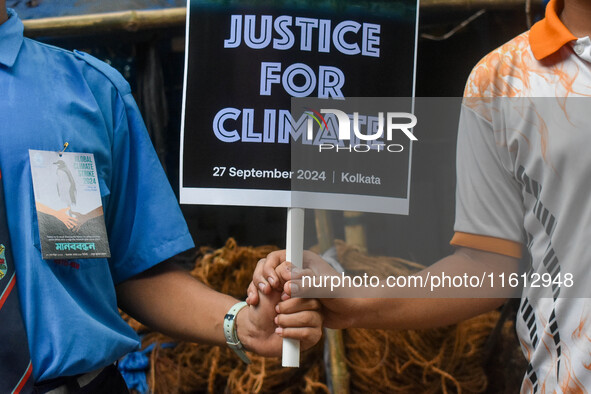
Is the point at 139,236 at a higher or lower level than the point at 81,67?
lower

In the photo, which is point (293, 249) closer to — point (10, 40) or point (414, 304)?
point (414, 304)

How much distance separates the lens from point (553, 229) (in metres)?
Answer: 1.31

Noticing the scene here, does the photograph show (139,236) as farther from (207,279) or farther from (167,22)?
(167,22)

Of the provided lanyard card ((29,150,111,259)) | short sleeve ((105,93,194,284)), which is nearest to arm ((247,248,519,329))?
short sleeve ((105,93,194,284))

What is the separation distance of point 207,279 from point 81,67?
1001mm

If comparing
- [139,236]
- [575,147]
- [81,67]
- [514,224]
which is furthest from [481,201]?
[81,67]

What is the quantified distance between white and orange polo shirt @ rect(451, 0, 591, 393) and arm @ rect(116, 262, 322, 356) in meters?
0.46

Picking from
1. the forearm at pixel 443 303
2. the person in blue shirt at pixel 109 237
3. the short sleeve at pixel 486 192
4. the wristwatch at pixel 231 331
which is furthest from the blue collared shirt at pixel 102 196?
the short sleeve at pixel 486 192

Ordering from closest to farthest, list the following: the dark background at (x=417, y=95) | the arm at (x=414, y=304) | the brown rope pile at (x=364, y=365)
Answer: the arm at (x=414, y=304) → the dark background at (x=417, y=95) → the brown rope pile at (x=364, y=365)

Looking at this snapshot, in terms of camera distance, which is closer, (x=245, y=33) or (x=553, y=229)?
(x=553, y=229)

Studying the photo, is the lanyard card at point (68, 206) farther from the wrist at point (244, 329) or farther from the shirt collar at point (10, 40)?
the wrist at point (244, 329)

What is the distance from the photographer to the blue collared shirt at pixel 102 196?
4.02 feet

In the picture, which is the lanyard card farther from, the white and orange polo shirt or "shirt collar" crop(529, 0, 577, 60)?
"shirt collar" crop(529, 0, 577, 60)

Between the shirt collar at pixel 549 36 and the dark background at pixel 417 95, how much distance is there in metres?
0.49
